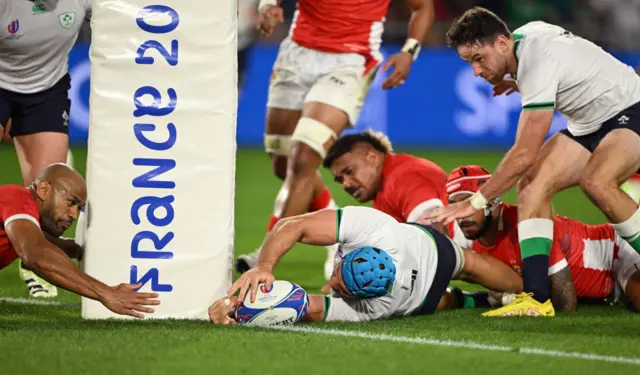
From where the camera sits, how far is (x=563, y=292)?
6328 mm

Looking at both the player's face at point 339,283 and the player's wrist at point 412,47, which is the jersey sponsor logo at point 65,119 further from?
the player's wrist at point 412,47

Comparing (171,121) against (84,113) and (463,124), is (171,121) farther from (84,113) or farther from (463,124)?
(463,124)

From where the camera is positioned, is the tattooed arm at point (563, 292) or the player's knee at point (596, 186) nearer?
the player's knee at point (596, 186)

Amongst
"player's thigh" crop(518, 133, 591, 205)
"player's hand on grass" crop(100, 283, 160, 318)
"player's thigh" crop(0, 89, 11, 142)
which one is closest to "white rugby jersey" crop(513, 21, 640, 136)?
"player's thigh" crop(518, 133, 591, 205)

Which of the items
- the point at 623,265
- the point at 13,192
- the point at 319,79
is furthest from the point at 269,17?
the point at 623,265

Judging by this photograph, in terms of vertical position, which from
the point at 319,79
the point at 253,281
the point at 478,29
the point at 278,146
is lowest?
the point at 253,281

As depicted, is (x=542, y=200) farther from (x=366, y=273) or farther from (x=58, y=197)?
(x=58, y=197)

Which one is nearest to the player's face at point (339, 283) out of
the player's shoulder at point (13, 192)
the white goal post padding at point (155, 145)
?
the white goal post padding at point (155, 145)

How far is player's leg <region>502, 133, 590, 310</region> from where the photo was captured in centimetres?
615

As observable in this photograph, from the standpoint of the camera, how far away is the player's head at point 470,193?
21.4 ft

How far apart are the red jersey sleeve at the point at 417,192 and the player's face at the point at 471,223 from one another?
244 millimetres

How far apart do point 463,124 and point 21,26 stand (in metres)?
11.6

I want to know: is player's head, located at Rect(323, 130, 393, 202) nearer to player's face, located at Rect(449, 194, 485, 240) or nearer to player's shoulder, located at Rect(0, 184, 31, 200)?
player's face, located at Rect(449, 194, 485, 240)

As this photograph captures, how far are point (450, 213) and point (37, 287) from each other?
8.81ft
